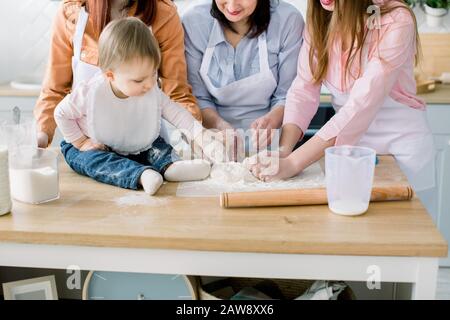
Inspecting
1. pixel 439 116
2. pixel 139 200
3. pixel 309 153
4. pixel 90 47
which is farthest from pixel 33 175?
pixel 439 116

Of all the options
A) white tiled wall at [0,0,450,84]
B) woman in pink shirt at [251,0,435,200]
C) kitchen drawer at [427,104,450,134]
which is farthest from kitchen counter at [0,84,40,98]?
kitchen drawer at [427,104,450,134]

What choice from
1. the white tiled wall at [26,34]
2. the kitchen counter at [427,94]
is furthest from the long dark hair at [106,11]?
the white tiled wall at [26,34]

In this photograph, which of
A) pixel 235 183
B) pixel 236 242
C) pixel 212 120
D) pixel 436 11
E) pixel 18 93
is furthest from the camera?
pixel 436 11

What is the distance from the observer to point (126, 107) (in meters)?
1.50

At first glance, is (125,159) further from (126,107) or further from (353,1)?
(353,1)

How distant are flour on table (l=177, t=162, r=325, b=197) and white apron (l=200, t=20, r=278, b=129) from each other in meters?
0.47

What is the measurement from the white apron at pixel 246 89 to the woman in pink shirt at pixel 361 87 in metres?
0.16

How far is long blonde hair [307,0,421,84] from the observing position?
156 cm

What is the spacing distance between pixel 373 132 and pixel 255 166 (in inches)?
17.0

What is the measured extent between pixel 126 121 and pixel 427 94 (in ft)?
5.67

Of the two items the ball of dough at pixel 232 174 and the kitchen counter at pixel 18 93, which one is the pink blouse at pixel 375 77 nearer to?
the ball of dough at pixel 232 174

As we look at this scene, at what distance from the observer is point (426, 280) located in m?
1.14

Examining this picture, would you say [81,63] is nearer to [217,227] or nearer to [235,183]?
[235,183]

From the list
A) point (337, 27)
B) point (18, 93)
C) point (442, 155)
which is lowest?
point (442, 155)
